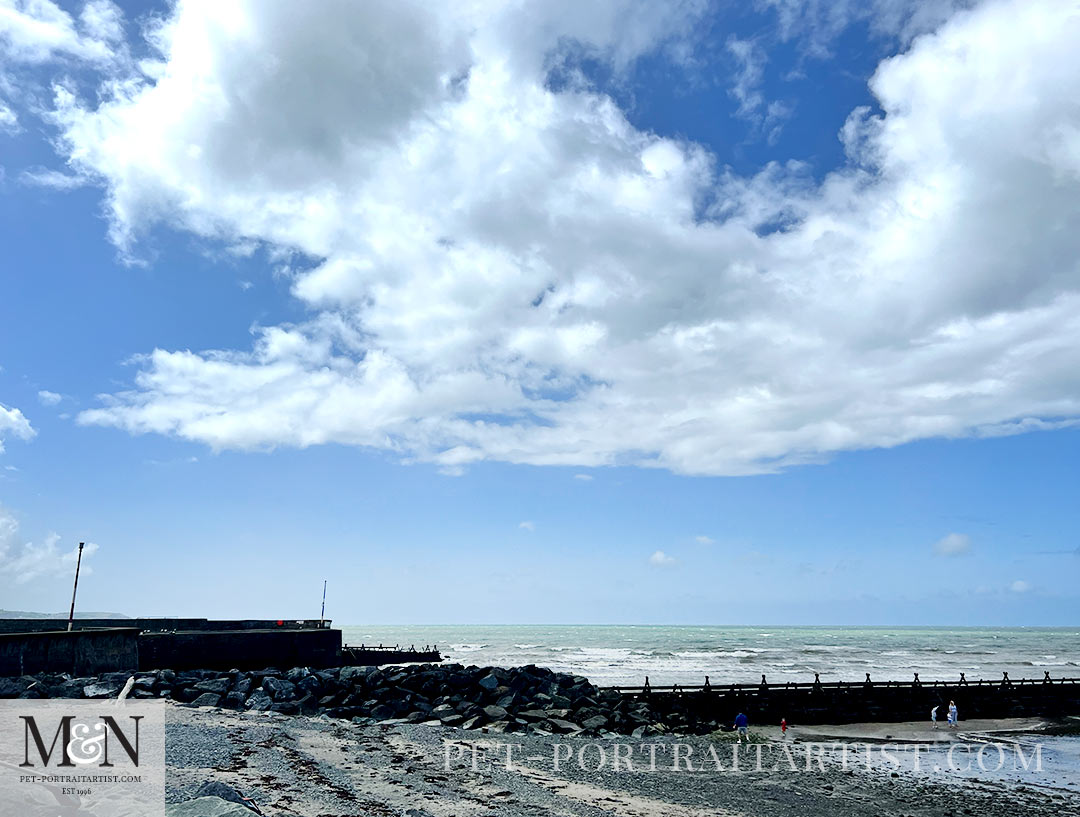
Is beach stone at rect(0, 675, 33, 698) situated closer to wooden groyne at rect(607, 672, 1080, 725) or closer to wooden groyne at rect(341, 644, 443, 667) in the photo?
wooden groyne at rect(607, 672, 1080, 725)

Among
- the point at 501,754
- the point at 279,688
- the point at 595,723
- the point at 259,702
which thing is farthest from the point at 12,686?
the point at 595,723

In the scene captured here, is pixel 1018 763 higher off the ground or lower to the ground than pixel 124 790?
lower

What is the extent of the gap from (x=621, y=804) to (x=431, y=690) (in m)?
A: 16.3

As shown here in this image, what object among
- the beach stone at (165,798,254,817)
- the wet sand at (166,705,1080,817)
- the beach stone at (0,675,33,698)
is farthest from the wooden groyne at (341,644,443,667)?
the beach stone at (165,798,254,817)

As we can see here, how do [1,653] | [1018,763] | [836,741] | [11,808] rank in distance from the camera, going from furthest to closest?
[836,741]
[1,653]
[1018,763]
[11,808]

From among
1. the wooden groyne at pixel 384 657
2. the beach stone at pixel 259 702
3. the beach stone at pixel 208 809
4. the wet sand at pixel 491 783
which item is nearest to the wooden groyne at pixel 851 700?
the wet sand at pixel 491 783

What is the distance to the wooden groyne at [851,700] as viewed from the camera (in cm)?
3600

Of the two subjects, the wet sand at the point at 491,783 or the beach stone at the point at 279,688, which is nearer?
the wet sand at the point at 491,783

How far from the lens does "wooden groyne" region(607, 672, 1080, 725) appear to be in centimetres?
3600

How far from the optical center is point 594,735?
89.2 feet

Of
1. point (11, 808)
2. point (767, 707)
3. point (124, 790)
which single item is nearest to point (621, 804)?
point (124, 790)

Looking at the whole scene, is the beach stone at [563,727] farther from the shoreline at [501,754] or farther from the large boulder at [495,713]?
the large boulder at [495,713]

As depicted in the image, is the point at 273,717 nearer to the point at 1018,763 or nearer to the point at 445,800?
the point at 445,800

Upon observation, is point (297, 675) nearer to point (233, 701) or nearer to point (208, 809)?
point (233, 701)
